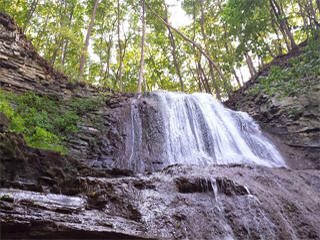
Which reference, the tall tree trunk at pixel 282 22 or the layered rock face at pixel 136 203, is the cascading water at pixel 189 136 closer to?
the layered rock face at pixel 136 203

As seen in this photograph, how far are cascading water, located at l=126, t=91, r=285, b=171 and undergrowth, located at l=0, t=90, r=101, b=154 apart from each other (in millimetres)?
2201

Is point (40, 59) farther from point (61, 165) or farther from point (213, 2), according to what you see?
point (213, 2)

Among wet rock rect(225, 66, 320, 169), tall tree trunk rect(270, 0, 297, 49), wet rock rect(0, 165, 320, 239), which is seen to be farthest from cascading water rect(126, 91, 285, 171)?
tall tree trunk rect(270, 0, 297, 49)

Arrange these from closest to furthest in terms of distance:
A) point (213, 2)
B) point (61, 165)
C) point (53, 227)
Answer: point (53, 227) < point (61, 165) < point (213, 2)

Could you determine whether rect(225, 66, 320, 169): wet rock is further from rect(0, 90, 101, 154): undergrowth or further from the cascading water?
rect(0, 90, 101, 154): undergrowth

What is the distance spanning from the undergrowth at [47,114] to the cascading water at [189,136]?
86.7 inches

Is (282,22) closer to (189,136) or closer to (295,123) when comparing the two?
(295,123)

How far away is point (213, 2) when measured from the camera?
20.2m

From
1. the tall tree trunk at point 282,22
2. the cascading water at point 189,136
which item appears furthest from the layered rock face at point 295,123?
the tall tree trunk at point 282,22

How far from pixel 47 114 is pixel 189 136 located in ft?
18.0

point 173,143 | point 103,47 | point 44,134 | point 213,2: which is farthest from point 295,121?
point 103,47

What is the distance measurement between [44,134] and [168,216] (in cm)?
462

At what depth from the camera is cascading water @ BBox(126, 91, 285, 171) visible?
359 inches

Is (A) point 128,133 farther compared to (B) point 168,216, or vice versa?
(A) point 128,133
